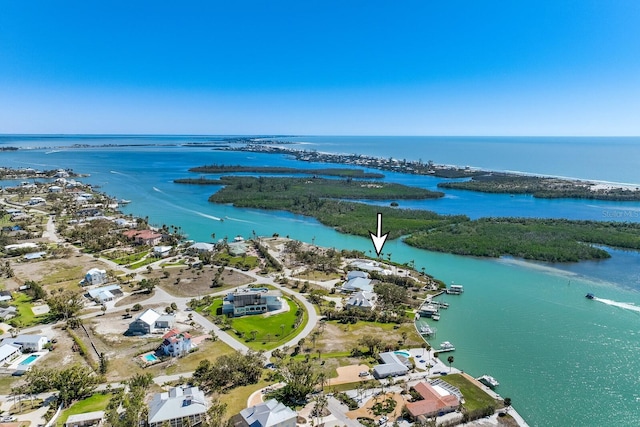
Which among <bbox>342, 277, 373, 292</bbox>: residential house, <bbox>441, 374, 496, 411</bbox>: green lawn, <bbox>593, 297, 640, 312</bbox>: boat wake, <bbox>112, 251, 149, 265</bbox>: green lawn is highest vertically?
<bbox>342, 277, 373, 292</bbox>: residential house

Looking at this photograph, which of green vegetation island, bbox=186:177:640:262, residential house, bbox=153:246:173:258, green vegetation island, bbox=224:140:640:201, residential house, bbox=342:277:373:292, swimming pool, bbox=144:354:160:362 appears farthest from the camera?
green vegetation island, bbox=224:140:640:201

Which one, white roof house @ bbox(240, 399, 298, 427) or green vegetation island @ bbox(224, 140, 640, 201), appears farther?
green vegetation island @ bbox(224, 140, 640, 201)

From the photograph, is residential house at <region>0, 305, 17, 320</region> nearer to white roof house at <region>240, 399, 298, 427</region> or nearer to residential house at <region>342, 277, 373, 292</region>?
white roof house at <region>240, 399, 298, 427</region>

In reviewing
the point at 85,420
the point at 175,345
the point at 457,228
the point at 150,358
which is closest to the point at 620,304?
the point at 457,228

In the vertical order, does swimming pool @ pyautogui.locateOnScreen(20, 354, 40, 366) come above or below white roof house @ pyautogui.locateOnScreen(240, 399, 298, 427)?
below

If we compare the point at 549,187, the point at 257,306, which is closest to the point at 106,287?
the point at 257,306

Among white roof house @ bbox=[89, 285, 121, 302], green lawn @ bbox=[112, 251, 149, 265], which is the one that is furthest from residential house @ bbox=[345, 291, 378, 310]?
green lawn @ bbox=[112, 251, 149, 265]

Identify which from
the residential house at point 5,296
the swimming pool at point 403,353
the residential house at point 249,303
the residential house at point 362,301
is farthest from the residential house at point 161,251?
the swimming pool at point 403,353

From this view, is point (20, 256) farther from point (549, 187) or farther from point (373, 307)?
point (549, 187)
